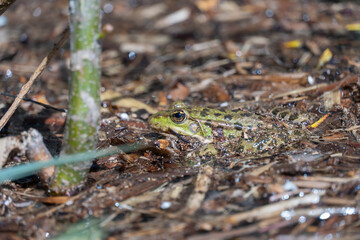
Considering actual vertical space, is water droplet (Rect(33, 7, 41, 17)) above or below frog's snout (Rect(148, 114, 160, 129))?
above

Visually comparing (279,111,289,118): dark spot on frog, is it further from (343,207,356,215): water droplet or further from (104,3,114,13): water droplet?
(104,3,114,13): water droplet

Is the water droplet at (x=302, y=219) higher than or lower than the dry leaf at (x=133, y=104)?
lower

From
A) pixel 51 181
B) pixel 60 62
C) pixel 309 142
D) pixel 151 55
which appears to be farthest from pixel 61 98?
pixel 309 142

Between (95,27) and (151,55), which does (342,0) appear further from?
(95,27)

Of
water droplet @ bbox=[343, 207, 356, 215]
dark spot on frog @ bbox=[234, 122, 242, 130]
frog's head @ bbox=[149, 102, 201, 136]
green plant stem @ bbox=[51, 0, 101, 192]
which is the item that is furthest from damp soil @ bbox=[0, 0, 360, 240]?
A: green plant stem @ bbox=[51, 0, 101, 192]

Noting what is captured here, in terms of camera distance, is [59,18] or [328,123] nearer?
[328,123]

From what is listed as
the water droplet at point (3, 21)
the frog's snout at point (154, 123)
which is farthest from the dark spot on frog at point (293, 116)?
the water droplet at point (3, 21)

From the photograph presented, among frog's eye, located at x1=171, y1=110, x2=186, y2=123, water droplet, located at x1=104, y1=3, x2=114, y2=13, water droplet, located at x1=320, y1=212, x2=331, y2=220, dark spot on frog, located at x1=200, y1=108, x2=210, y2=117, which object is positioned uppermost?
water droplet, located at x1=104, y1=3, x2=114, y2=13

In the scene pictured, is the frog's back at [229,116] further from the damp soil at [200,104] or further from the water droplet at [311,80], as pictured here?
the water droplet at [311,80]
